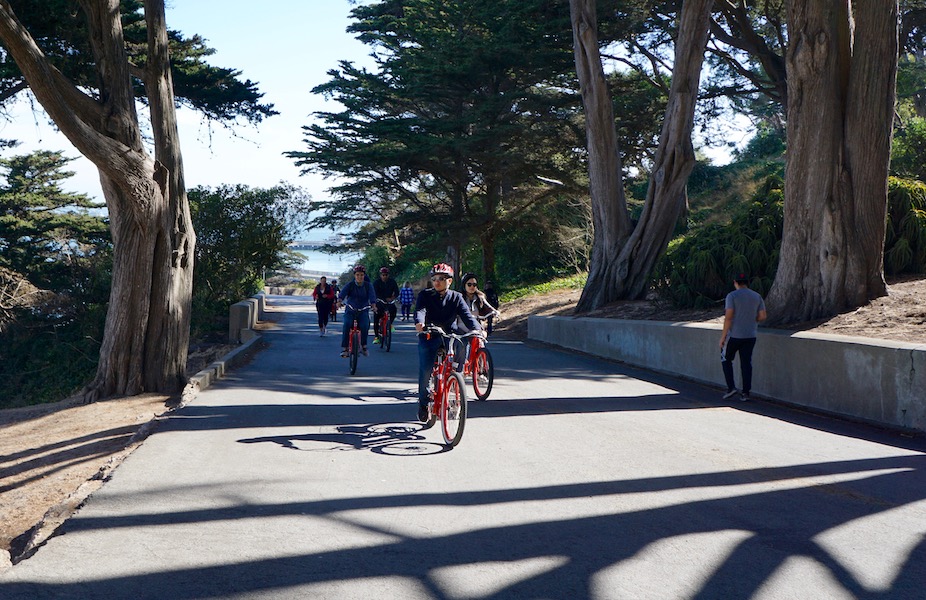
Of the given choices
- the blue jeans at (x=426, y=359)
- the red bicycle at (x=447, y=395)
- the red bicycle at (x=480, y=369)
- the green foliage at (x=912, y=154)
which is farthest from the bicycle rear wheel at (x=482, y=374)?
the green foliage at (x=912, y=154)

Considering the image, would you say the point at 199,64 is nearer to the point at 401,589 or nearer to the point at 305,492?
the point at 305,492

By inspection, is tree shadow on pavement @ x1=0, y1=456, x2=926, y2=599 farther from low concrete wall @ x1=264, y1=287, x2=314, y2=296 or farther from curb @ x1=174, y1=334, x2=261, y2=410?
low concrete wall @ x1=264, y1=287, x2=314, y2=296

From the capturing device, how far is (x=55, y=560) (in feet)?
17.1

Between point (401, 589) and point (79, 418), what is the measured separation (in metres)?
9.73

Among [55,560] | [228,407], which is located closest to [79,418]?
[228,407]

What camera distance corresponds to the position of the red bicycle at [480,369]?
12414 millimetres

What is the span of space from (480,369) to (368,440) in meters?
3.65

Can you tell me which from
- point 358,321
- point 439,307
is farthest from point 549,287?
point 439,307

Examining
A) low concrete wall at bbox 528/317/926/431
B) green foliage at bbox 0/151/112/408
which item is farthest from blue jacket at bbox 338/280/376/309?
green foliage at bbox 0/151/112/408

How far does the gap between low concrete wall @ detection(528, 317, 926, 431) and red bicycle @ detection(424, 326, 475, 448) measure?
4.72 meters

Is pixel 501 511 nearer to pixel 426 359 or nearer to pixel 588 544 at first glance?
pixel 588 544

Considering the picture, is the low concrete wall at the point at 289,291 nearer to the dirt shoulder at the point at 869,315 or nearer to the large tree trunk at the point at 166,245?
the dirt shoulder at the point at 869,315

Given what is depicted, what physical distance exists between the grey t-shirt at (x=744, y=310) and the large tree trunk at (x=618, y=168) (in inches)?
406

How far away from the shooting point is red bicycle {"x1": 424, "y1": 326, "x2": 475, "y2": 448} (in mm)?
8836
